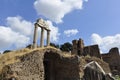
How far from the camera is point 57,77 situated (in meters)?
21.4

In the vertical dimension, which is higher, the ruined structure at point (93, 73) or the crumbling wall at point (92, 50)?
the crumbling wall at point (92, 50)

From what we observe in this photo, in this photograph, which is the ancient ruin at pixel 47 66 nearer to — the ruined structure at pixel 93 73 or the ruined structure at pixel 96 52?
the ruined structure at pixel 93 73

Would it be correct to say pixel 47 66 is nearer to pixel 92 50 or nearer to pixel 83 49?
pixel 92 50

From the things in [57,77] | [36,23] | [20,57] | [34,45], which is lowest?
[57,77]

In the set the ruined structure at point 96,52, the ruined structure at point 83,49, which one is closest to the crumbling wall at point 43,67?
the ruined structure at point 96,52

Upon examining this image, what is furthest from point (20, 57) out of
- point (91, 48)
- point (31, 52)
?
point (91, 48)

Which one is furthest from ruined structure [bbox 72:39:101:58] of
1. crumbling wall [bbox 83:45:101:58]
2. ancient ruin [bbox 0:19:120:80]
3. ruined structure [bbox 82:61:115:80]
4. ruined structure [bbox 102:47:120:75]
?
Answer: ruined structure [bbox 82:61:115:80]

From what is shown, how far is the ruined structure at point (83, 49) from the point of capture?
3991 centimetres

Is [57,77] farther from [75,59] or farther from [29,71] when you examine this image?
[29,71]

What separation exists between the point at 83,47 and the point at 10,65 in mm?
26995

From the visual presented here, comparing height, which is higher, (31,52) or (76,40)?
(76,40)

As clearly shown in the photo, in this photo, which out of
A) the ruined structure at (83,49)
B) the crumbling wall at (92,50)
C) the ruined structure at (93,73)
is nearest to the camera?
the ruined structure at (93,73)

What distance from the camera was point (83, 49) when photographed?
1646 inches

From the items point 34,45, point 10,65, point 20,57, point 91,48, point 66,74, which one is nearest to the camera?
point 10,65
